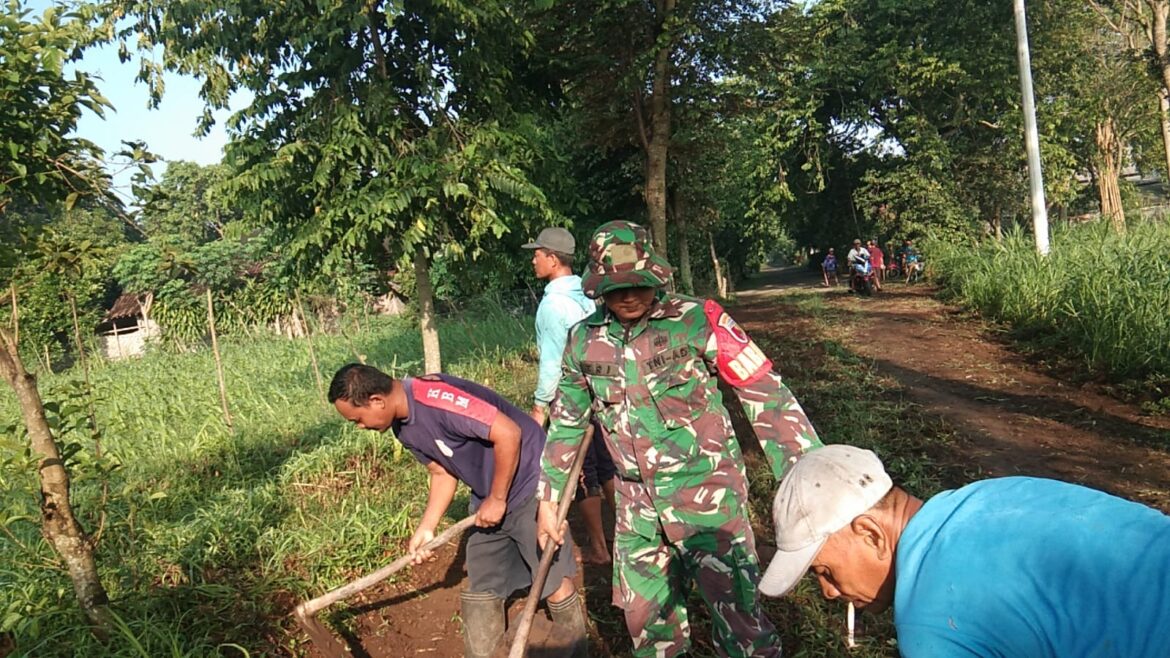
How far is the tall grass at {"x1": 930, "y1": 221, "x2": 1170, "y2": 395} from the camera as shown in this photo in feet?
18.5

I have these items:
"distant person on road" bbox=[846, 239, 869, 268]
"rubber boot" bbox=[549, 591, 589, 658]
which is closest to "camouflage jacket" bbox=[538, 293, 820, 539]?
"rubber boot" bbox=[549, 591, 589, 658]

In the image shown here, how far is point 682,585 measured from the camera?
2361 millimetres

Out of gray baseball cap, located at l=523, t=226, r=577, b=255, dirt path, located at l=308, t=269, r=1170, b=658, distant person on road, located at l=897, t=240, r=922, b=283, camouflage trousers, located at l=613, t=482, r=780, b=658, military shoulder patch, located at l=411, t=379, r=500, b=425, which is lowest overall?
dirt path, located at l=308, t=269, r=1170, b=658

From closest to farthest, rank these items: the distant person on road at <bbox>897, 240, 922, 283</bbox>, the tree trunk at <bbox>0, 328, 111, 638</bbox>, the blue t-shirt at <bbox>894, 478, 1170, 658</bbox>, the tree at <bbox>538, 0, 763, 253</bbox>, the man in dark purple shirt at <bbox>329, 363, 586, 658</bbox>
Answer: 1. the blue t-shirt at <bbox>894, 478, 1170, 658</bbox>
2. the tree trunk at <bbox>0, 328, 111, 638</bbox>
3. the man in dark purple shirt at <bbox>329, 363, 586, 658</bbox>
4. the tree at <bbox>538, 0, 763, 253</bbox>
5. the distant person on road at <bbox>897, 240, 922, 283</bbox>

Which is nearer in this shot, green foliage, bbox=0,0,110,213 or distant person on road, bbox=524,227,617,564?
green foliage, bbox=0,0,110,213

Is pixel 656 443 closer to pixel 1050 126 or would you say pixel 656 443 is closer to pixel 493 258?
pixel 493 258

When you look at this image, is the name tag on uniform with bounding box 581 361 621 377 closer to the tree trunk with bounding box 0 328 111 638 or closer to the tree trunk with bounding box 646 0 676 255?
the tree trunk with bounding box 0 328 111 638

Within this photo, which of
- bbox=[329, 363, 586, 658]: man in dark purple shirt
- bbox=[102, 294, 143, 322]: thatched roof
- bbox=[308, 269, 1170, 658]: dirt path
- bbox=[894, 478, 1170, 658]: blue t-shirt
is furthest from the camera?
bbox=[102, 294, 143, 322]: thatched roof

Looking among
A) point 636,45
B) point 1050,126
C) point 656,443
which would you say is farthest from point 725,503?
point 1050,126

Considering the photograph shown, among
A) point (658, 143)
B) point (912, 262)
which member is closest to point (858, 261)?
point (912, 262)

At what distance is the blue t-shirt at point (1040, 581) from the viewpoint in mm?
945

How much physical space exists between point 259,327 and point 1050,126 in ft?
59.4

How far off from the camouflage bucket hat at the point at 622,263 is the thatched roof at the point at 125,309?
1981 centimetres

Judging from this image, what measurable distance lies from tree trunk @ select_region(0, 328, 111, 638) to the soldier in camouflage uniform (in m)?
1.77
